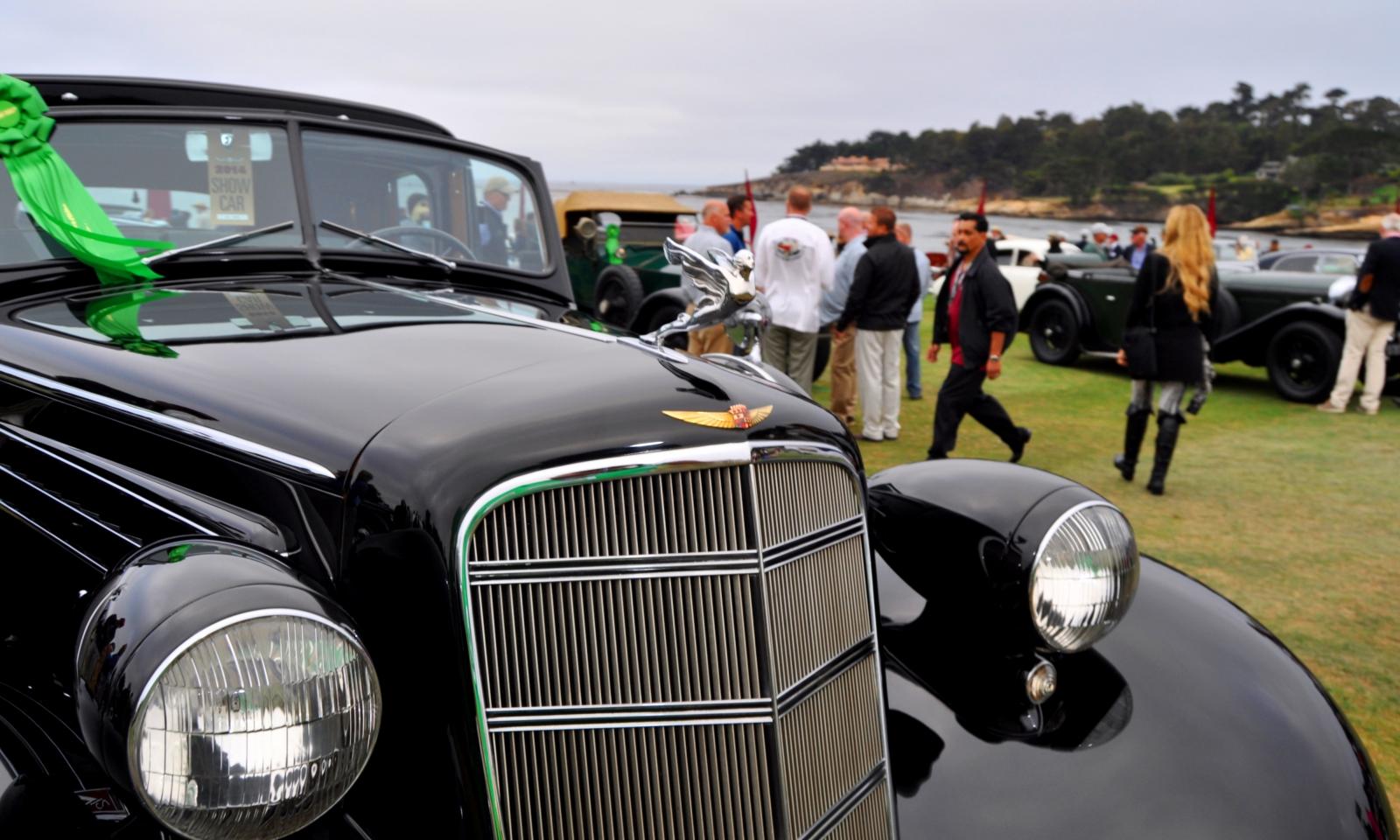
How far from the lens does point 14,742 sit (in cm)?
185

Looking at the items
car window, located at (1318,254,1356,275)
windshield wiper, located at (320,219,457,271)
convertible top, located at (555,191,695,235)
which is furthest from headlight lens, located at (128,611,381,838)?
car window, located at (1318,254,1356,275)

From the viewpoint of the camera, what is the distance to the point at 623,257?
435 inches

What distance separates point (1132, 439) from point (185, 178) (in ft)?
20.6

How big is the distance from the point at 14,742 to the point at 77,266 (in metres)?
1.64

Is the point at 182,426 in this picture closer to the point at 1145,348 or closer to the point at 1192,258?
the point at 1145,348

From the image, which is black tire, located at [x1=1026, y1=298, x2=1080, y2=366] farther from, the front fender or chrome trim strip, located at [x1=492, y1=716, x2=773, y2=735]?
chrome trim strip, located at [x1=492, y1=716, x2=773, y2=735]

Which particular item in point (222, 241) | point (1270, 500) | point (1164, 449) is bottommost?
point (1270, 500)

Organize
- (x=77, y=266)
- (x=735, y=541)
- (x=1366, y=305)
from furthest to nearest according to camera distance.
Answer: (x=1366, y=305)
(x=77, y=266)
(x=735, y=541)

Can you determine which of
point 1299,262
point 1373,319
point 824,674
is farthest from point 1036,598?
point 1299,262

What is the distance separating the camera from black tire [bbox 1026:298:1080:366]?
1302 centimetres

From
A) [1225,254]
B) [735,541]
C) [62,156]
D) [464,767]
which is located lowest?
[1225,254]

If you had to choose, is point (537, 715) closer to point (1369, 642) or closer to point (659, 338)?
point (659, 338)

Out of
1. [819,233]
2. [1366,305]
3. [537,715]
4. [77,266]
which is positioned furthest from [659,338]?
[1366,305]

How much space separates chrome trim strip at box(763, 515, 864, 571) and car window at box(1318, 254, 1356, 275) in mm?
16832
